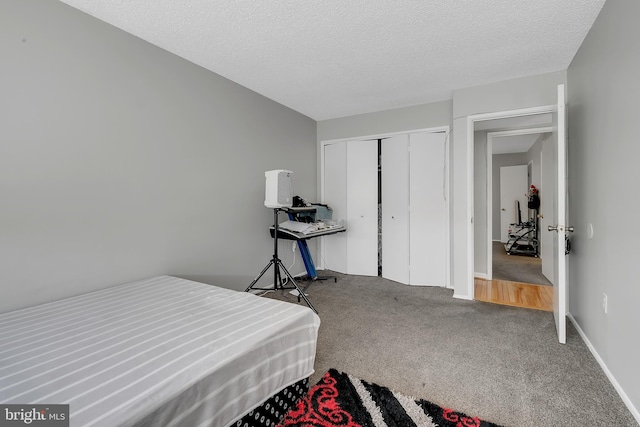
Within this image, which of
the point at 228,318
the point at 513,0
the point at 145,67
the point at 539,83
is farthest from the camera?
the point at 539,83

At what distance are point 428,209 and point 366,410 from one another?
114 inches

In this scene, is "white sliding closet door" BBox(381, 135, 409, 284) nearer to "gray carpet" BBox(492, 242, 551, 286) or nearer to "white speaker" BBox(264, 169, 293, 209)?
"gray carpet" BBox(492, 242, 551, 286)

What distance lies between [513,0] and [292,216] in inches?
115

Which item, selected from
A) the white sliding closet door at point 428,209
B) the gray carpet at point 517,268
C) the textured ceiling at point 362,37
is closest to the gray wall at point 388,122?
the white sliding closet door at point 428,209

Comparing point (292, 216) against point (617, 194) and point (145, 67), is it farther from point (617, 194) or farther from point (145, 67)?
point (617, 194)

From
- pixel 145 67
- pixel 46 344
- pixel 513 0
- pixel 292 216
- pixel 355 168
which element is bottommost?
pixel 46 344

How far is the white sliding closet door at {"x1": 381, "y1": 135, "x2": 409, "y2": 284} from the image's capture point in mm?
4059

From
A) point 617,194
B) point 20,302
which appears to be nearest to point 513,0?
point 617,194

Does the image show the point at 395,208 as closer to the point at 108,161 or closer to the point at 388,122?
the point at 388,122

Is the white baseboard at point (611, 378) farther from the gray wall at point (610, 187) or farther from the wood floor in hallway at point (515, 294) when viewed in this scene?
the wood floor in hallway at point (515, 294)

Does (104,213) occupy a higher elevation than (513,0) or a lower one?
lower

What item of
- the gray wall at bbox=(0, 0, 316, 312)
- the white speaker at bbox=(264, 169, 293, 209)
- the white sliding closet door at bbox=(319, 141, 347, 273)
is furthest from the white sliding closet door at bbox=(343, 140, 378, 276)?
the gray wall at bbox=(0, 0, 316, 312)

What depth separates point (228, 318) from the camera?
157cm

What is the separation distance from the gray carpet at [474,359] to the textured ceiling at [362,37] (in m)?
2.47
